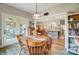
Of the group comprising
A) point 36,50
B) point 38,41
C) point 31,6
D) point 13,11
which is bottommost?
point 36,50

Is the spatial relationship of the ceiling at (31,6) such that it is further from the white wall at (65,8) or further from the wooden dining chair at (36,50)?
the wooden dining chair at (36,50)

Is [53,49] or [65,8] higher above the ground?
[65,8]

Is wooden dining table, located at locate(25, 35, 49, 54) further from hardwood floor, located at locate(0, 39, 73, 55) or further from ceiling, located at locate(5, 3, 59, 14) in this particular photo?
ceiling, located at locate(5, 3, 59, 14)

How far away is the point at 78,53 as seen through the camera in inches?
88.7

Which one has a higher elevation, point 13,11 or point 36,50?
point 13,11

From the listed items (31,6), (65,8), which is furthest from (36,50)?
(65,8)

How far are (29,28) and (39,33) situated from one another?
22 centimetres

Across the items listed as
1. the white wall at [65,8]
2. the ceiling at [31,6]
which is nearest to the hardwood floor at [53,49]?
the white wall at [65,8]

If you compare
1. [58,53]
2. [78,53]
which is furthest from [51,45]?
[78,53]

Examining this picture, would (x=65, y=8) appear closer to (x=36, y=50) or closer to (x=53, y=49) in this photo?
(x=53, y=49)

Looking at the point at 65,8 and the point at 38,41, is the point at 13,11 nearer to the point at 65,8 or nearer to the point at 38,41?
the point at 38,41

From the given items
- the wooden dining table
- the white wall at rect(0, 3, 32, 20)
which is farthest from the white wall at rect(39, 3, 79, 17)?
the wooden dining table

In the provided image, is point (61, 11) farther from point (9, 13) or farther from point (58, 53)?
point (9, 13)

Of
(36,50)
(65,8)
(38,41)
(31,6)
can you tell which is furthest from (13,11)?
(65,8)
